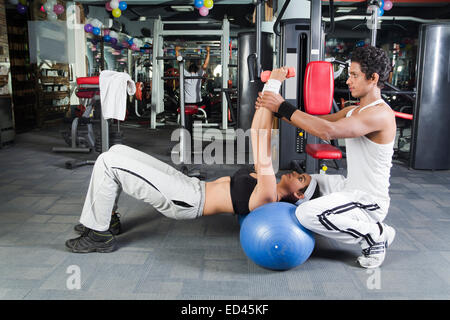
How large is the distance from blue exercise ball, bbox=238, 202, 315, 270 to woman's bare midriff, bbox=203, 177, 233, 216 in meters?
0.21

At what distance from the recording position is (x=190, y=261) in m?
2.01

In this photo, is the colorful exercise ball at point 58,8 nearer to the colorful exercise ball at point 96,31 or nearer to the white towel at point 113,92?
the colorful exercise ball at point 96,31

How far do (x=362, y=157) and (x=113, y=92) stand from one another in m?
2.07

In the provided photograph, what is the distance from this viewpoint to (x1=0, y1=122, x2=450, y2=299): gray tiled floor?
1.71 metres

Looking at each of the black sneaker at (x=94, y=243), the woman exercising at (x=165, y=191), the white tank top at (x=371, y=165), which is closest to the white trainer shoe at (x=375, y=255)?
the white tank top at (x=371, y=165)

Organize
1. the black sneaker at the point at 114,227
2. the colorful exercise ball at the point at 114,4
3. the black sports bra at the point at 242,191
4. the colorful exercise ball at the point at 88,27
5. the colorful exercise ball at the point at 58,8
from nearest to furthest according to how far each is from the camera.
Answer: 1. the black sports bra at the point at 242,191
2. the black sneaker at the point at 114,227
3. the colorful exercise ball at the point at 58,8
4. the colorful exercise ball at the point at 114,4
5. the colorful exercise ball at the point at 88,27

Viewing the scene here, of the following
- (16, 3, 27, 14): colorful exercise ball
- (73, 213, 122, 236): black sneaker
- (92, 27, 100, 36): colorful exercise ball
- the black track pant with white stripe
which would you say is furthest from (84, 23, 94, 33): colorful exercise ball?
the black track pant with white stripe

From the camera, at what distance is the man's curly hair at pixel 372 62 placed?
184 centimetres

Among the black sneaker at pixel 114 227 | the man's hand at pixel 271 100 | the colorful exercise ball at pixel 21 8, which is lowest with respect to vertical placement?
the black sneaker at pixel 114 227

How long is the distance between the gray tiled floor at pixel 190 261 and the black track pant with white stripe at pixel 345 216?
0.19 metres

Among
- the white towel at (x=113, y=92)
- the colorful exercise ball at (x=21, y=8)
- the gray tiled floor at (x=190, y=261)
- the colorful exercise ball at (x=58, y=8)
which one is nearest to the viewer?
the gray tiled floor at (x=190, y=261)
